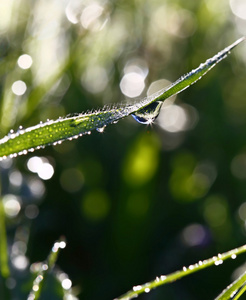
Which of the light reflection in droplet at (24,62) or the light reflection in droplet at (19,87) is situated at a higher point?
the light reflection in droplet at (24,62)

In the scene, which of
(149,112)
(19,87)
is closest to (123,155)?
(19,87)

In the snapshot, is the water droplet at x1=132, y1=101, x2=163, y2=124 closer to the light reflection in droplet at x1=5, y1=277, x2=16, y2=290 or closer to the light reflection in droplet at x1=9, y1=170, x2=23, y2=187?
the light reflection in droplet at x1=5, y1=277, x2=16, y2=290

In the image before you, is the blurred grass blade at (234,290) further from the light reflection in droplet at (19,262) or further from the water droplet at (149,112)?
the light reflection in droplet at (19,262)

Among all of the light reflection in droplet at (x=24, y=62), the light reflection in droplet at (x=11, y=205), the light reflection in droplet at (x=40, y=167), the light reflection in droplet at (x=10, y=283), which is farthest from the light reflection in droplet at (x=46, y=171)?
the light reflection in droplet at (x=10, y=283)

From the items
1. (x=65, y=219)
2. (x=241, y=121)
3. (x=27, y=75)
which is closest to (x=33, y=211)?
(x=65, y=219)

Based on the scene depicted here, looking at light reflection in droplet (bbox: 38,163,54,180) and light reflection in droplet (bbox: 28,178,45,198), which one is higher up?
light reflection in droplet (bbox: 38,163,54,180)

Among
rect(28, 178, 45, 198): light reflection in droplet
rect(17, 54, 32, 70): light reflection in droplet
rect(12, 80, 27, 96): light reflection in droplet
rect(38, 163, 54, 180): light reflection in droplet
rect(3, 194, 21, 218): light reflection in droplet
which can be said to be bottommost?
rect(3, 194, 21, 218): light reflection in droplet

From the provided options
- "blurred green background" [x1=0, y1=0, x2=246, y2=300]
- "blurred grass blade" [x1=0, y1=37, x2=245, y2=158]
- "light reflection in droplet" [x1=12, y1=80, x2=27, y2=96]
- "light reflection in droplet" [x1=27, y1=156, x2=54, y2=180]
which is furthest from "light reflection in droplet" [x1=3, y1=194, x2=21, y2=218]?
"blurred grass blade" [x1=0, y1=37, x2=245, y2=158]

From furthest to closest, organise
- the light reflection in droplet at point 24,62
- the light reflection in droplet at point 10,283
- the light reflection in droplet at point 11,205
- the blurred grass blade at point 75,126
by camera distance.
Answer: the light reflection in droplet at point 24,62 < the light reflection in droplet at point 11,205 < the light reflection in droplet at point 10,283 < the blurred grass blade at point 75,126
